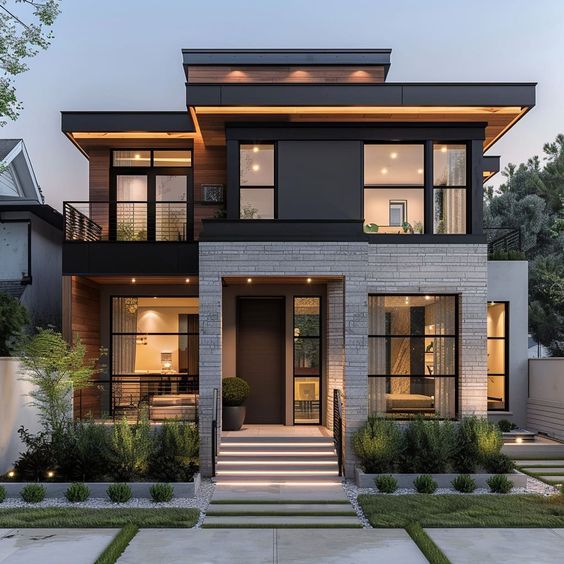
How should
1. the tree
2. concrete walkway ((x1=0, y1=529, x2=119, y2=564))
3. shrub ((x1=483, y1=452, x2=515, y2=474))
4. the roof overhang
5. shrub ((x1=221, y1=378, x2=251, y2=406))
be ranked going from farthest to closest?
1. the roof overhang
2. shrub ((x1=221, y1=378, x2=251, y2=406))
3. shrub ((x1=483, y1=452, x2=515, y2=474))
4. the tree
5. concrete walkway ((x1=0, y1=529, x2=119, y2=564))

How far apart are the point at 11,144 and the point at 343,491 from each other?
63.3ft

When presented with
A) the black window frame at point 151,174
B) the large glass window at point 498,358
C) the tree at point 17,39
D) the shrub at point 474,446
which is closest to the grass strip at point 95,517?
the shrub at point 474,446

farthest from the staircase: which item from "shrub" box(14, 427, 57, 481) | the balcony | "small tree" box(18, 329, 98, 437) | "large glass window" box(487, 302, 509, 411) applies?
"large glass window" box(487, 302, 509, 411)

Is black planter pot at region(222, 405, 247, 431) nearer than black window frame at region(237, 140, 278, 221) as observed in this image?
No

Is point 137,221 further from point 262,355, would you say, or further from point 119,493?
point 119,493

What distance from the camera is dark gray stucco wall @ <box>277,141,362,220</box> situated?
42.7 feet

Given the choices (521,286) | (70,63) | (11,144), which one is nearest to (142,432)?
(521,286)

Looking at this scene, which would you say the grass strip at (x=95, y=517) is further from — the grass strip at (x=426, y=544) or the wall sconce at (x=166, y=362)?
the wall sconce at (x=166, y=362)

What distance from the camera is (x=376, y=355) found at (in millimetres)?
12820

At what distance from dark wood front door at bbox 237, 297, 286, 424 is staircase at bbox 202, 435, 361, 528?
1867mm

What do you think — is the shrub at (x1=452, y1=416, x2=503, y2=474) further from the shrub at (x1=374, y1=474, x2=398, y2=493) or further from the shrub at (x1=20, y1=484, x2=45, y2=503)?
the shrub at (x1=20, y1=484, x2=45, y2=503)

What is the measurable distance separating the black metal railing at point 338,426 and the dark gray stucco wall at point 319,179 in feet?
11.8

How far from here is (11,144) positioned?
79.4 ft

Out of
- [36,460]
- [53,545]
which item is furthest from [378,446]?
[36,460]
